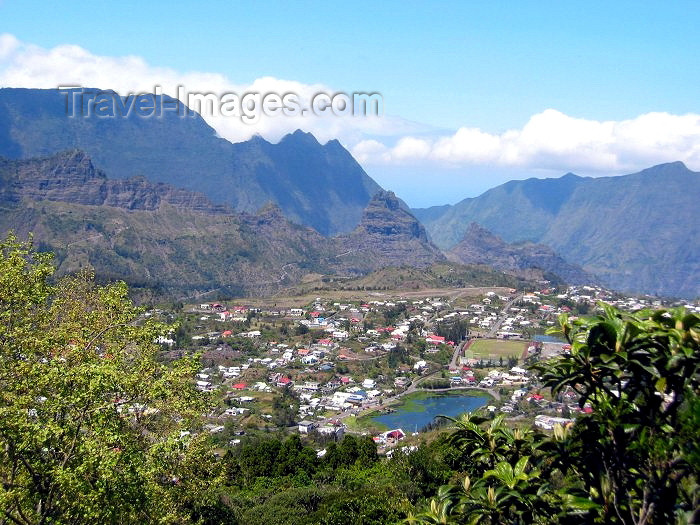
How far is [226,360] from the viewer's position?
86.1 m

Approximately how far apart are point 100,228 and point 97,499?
199384 millimetres

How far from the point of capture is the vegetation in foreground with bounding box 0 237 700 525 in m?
6.36

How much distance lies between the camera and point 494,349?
9631cm

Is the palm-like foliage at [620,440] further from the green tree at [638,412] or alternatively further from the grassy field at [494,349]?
the grassy field at [494,349]

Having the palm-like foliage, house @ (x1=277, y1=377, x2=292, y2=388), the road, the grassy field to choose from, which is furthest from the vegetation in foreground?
the road

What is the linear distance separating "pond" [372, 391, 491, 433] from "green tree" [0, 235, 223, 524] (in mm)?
51116

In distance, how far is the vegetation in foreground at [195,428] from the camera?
6355 millimetres

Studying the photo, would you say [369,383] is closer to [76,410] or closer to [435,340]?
[435,340]

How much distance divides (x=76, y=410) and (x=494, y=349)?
3633 inches

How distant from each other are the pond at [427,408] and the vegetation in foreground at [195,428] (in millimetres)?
50901

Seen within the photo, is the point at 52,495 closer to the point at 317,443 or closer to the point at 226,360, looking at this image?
the point at 317,443

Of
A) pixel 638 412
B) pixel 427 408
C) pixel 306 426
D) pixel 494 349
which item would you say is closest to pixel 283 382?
pixel 306 426

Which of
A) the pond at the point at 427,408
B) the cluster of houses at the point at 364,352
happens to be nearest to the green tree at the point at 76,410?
the cluster of houses at the point at 364,352

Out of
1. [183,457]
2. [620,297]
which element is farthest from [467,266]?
[183,457]
